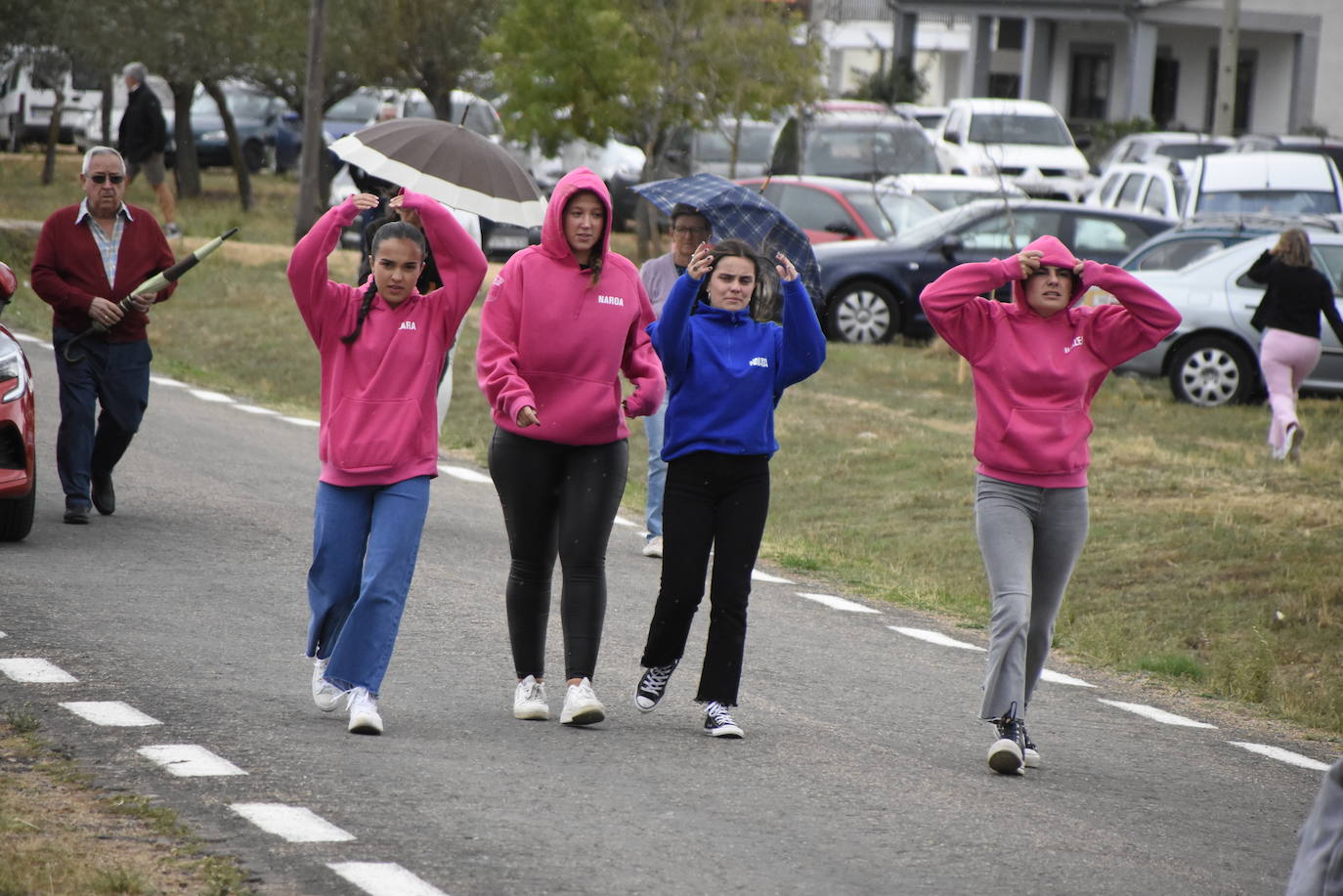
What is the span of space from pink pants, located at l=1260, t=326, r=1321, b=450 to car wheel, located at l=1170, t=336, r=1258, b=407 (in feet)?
9.44

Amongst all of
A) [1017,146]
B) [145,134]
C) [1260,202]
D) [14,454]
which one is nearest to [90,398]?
[14,454]

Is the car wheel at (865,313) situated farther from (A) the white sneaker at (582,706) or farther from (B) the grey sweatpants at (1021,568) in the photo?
(A) the white sneaker at (582,706)

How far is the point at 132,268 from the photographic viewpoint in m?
10.4

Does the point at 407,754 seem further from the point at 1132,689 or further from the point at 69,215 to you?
the point at 69,215

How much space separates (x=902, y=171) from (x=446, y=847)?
26.0 metres

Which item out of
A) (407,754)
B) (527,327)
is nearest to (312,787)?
(407,754)

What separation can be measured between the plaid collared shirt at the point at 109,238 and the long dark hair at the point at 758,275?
4.40 m

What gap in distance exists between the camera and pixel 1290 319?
1550cm

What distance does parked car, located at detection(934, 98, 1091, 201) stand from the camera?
3450 cm

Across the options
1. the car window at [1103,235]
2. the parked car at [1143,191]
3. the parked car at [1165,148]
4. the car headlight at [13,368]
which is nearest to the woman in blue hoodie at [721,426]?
the car headlight at [13,368]

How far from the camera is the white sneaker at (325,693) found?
671 cm

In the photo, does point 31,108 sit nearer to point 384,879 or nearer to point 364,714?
point 364,714

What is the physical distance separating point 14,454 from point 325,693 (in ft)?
11.8

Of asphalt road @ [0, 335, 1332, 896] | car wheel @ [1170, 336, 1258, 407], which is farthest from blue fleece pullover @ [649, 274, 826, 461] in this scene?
car wheel @ [1170, 336, 1258, 407]
